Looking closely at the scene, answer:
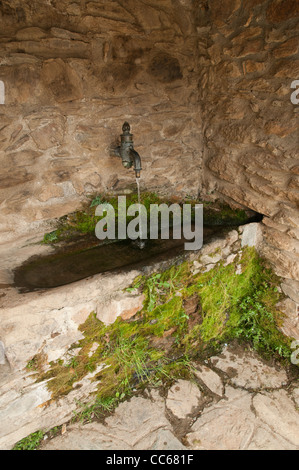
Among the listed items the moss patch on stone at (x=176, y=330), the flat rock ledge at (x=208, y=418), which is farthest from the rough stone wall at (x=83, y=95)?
the flat rock ledge at (x=208, y=418)

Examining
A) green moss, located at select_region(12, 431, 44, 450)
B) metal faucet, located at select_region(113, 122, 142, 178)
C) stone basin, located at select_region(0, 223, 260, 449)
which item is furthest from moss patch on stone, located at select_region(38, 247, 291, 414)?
metal faucet, located at select_region(113, 122, 142, 178)

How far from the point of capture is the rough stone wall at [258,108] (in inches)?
72.5

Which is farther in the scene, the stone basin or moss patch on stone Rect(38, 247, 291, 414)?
moss patch on stone Rect(38, 247, 291, 414)

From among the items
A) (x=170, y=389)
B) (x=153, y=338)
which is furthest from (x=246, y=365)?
(x=153, y=338)

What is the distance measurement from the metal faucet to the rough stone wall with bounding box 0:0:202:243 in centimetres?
15

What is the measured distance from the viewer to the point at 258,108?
2.05 meters

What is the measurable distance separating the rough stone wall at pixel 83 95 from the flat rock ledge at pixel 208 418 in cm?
143

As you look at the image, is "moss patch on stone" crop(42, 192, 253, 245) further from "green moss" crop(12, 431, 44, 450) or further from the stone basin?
"green moss" crop(12, 431, 44, 450)

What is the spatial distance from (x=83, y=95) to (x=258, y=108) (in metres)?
1.22

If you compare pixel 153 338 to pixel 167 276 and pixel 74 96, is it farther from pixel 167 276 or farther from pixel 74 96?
pixel 74 96

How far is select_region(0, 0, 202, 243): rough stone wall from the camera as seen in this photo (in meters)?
1.81

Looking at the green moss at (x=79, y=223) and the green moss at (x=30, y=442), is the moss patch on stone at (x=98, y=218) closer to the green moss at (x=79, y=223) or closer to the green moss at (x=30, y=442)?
the green moss at (x=79, y=223)

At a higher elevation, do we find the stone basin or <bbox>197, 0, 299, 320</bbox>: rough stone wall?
<bbox>197, 0, 299, 320</bbox>: rough stone wall

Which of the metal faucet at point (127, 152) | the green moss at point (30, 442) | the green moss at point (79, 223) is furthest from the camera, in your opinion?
the green moss at point (79, 223)
